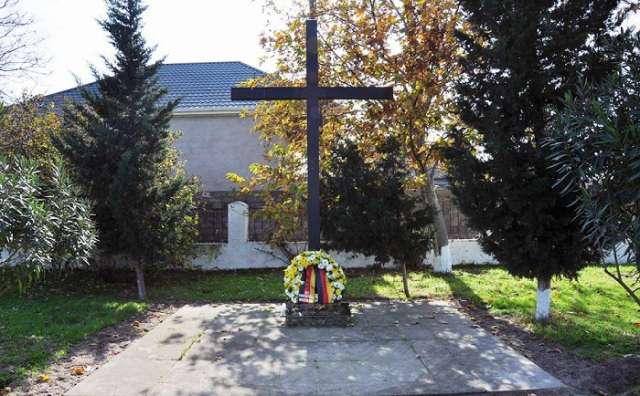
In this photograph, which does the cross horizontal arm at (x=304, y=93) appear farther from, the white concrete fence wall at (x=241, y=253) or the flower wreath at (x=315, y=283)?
the white concrete fence wall at (x=241, y=253)

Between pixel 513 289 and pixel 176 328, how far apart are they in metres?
6.12

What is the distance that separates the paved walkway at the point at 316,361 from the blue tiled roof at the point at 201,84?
10.4 meters

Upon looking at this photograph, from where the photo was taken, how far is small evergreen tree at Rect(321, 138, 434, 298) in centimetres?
841

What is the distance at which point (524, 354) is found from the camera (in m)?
5.61

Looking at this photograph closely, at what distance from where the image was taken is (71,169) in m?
9.34

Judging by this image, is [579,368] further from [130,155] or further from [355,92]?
[130,155]

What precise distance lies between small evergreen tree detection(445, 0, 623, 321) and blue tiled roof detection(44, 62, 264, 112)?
34.7 feet

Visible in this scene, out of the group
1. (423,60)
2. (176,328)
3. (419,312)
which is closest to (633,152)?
(419,312)

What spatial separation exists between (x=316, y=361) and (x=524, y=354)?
226 centimetres

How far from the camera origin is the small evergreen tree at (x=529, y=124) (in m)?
6.13

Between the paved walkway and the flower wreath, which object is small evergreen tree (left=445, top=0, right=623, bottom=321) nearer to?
the paved walkway

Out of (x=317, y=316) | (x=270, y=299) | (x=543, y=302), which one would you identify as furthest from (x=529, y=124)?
(x=270, y=299)

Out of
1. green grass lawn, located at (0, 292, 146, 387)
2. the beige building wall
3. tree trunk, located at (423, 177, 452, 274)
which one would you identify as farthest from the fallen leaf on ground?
the beige building wall

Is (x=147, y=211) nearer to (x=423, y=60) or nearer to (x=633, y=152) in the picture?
(x=423, y=60)
